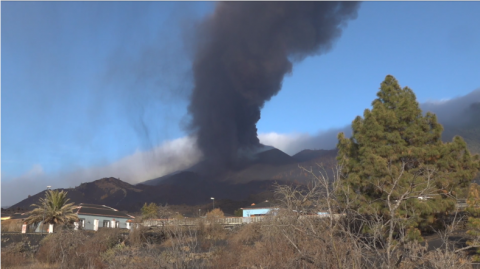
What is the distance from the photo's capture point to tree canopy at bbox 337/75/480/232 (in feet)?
59.8

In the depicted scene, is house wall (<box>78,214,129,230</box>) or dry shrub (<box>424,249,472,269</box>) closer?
dry shrub (<box>424,249,472,269</box>)

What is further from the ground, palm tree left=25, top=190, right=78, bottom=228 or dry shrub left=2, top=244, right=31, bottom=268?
palm tree left=25, top=190, right=78, bottom=228

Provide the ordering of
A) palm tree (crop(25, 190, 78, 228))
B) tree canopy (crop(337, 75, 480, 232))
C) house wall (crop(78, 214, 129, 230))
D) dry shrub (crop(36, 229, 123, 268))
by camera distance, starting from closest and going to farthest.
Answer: tree canopy (crop(337, 75, 480, 232)) → dry shrub (crop(36, 229, 123, 268)) → palm tree (crop(25, 190, 78, 228)) → house wall (crop(78, 214, 129, 230))

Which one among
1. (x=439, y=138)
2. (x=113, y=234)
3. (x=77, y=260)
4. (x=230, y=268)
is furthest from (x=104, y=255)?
(x=439, y=138)

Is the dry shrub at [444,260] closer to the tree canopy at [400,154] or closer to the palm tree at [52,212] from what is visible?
the tree canopy at [400,154]

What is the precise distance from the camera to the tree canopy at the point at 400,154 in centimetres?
1822

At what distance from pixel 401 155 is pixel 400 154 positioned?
76mm

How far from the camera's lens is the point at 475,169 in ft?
62.3

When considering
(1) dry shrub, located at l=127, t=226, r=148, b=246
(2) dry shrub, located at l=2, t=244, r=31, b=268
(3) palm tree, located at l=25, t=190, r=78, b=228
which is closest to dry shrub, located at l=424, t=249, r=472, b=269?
(2) dry shrub, located at l=2, t=244, r=31, b=268

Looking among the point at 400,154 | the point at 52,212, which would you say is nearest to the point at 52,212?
the point at 52,212

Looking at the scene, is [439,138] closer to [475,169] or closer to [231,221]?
[475,169]

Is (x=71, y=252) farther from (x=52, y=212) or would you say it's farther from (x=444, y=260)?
(x=444, y=260)

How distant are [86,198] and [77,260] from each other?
18073 centimetres

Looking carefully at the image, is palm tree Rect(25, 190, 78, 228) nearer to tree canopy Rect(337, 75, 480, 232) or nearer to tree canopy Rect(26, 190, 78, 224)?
tree canopy Rect(26, 190, 78, 224)
